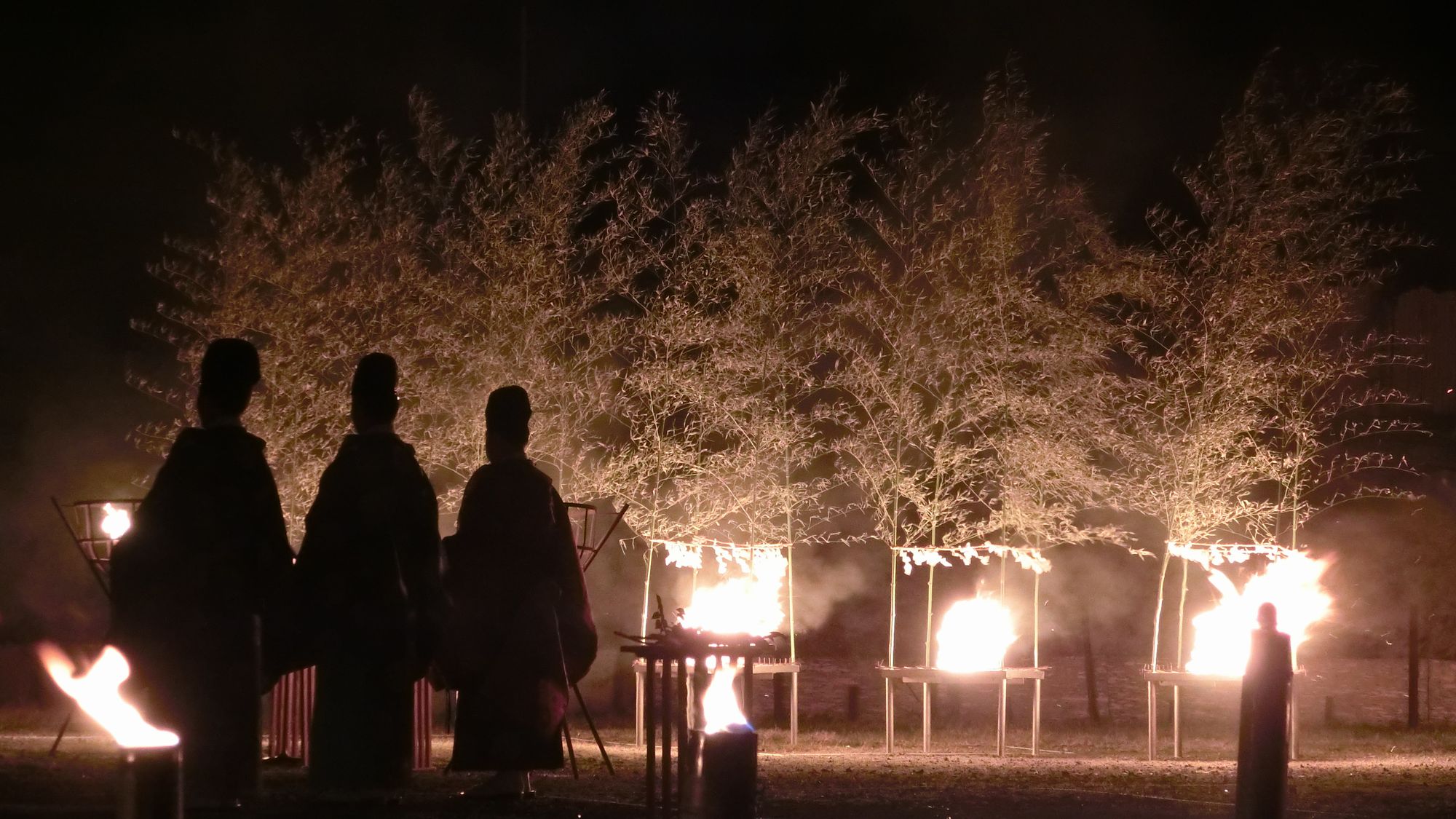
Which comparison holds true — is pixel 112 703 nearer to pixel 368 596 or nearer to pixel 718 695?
pixel 368 596

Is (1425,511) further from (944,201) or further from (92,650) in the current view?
(92,650)

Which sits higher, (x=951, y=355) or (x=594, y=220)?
(x=594, y=220)

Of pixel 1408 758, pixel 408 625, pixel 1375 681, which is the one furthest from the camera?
pixel 1375 681

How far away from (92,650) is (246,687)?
7.10 metres

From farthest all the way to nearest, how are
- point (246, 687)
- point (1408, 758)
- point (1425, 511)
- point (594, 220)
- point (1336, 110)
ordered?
point (594, 220) → point (1425, 511) → point (1336, 110) → point (1408, 758) → point (246, 687)

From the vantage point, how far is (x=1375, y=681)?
12.3 metres

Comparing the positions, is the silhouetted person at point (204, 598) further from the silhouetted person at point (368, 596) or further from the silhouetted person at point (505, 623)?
the silhouetted person at point (505, 623)

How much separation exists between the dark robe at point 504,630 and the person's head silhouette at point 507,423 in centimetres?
6

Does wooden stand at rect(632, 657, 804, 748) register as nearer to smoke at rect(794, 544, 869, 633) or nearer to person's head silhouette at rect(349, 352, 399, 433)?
smoke at rect(794, 544, 869, 633)

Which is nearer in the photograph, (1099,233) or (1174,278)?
A: (1174,278)

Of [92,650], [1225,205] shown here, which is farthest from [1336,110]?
[92,650]

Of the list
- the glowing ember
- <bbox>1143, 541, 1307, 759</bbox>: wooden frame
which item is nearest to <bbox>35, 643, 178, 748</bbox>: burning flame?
<bbox>1143, 541, 1307, 759</bbox>: wooden frame

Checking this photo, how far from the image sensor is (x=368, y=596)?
490cm

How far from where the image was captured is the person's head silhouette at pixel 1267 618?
429 centimetres
